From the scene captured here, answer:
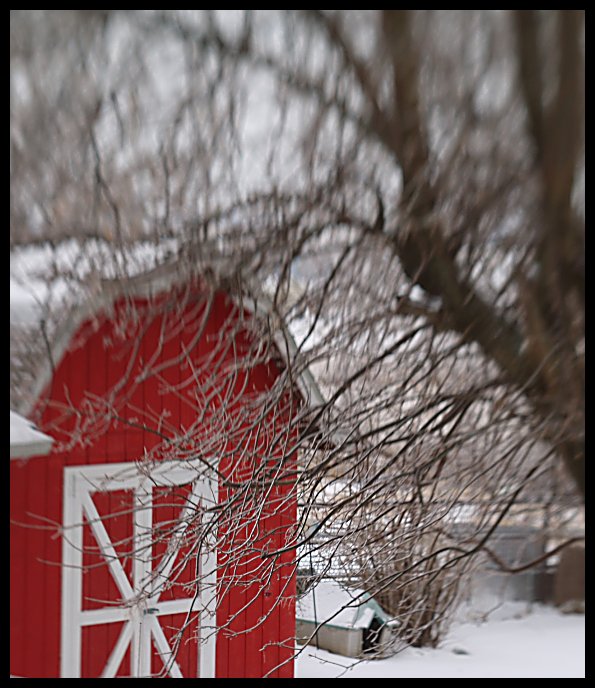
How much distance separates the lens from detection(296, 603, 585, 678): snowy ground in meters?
1.03

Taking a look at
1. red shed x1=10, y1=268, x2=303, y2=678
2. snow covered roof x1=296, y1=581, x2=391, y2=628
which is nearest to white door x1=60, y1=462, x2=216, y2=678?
red shed x1=10, y1=268, x2=303, y2=678

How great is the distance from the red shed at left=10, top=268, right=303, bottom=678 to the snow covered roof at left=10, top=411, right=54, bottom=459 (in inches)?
1.8

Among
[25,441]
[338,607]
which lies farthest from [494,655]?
[25,441]

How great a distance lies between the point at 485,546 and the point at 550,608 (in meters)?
0.13

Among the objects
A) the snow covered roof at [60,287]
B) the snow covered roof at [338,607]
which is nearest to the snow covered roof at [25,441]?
the snow covered roof at [60,287]

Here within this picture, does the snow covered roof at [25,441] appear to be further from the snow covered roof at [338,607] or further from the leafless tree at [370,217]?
the snow covered roof at [338,607]

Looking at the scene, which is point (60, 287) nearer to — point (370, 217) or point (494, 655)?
point (370, 217)

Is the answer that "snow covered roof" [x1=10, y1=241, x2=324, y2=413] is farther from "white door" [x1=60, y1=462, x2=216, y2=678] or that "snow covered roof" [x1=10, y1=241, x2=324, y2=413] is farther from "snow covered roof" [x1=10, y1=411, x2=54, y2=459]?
"white door" [x1=60, y1=462, x2=216, y2=678]

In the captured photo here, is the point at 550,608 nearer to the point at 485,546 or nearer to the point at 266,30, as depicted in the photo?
the point at 485,546

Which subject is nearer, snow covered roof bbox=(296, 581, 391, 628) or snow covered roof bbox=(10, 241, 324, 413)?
snow covered roof bbox=(296, 581, 391, 628)

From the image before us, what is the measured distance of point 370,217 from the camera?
1.04 metres

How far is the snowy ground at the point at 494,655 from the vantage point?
1034 mm

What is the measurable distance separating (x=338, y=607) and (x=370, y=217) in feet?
1.60

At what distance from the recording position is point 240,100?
107 cm
